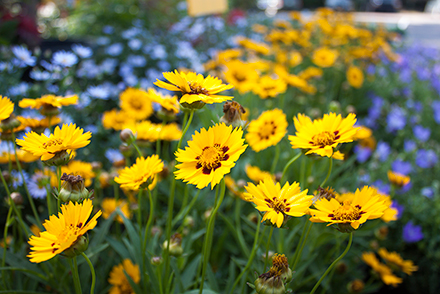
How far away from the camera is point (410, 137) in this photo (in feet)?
6.48

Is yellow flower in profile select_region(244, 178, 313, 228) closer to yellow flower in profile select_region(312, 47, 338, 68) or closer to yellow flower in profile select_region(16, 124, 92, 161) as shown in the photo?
yellow flower in profile select_region(16, 124, 92, 161)

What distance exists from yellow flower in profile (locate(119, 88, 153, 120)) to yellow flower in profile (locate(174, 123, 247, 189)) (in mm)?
643

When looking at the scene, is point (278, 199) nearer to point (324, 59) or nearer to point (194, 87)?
point (194, 87)

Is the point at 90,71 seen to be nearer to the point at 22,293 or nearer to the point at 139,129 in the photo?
the point at 139,129

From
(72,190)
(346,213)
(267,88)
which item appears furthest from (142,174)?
(267,88)

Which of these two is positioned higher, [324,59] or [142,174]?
[142,174]

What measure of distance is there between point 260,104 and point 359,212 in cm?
139

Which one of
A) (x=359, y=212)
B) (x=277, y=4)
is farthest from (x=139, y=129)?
(x=277, y=4)

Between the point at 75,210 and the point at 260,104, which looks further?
the point at 260,104

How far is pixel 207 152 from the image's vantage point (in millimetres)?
526

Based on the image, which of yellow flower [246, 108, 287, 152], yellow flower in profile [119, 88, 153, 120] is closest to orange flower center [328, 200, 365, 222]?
yellow flower [246, 108, 287, 152]

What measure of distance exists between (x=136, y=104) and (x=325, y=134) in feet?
2.71

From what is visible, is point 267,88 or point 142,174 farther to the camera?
point 267,88

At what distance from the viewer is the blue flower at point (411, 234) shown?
121 cm
